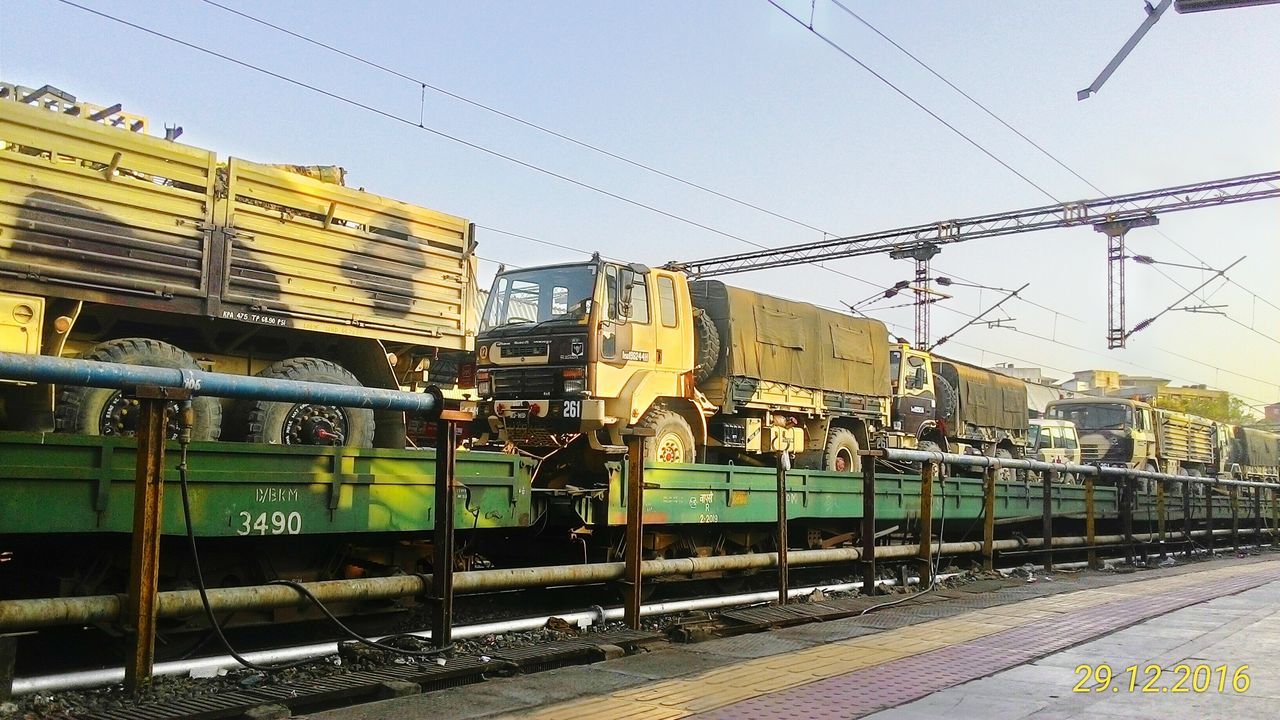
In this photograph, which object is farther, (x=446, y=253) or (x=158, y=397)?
(x=446, y=253)

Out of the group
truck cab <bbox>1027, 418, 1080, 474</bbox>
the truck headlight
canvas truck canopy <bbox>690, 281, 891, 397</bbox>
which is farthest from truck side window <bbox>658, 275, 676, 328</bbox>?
truck cab <bbox>1027, 418, 1080, 474</bbox>

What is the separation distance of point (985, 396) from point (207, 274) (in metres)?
17.8

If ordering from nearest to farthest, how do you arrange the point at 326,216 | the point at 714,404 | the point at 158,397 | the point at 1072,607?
the point at 158,397, the point at 326,216, the point at 1072,607, the point at 714,404

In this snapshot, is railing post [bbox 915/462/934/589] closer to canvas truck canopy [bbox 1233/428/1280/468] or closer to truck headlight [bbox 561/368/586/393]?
truck headlight [bbox 561/368/586/393]

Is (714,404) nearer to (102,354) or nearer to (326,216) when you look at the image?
(326,216)

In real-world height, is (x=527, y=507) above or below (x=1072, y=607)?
above

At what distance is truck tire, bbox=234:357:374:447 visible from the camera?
740 centimetres

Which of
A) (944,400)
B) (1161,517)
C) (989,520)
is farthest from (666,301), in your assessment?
(944,400)

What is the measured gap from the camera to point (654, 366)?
11.5 m

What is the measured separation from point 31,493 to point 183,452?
2.34 ft

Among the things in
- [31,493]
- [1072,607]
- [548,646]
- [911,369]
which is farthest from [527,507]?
[911,369]

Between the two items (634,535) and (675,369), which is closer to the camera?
(634,535)

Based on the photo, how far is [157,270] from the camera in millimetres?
7152

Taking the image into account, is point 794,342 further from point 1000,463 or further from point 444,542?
point 444,542
